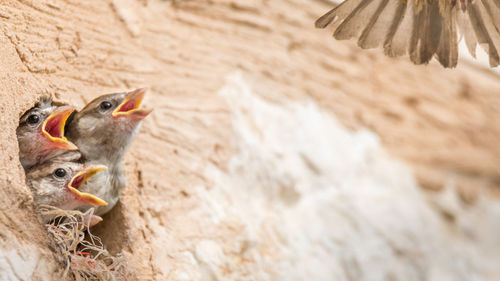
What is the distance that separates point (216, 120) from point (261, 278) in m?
0.82

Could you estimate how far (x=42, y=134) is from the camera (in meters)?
2.59

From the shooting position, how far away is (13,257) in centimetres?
227

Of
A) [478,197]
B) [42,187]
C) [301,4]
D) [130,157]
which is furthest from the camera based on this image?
[478,197]

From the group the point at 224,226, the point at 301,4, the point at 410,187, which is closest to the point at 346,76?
the point at 301,4

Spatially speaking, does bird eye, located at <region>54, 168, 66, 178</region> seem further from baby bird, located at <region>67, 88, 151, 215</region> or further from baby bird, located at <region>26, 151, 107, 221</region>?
baby bird, located at <region>67, 88, 151, 215</region>

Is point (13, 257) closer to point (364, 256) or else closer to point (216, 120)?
point (216, 120)

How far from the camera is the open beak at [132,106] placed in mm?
2760

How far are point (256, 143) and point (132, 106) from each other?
0.91m

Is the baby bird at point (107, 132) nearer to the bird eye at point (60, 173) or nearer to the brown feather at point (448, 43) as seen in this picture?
the bird eye at point (60, 173)

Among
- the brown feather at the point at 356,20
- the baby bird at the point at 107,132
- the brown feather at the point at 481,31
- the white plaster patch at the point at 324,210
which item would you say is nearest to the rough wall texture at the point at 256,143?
the white plaster patch at the point at 324,210

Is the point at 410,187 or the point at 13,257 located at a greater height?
the point at 13,257

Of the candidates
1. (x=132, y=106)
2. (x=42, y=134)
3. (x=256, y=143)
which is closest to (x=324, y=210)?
(x=256, y=143)

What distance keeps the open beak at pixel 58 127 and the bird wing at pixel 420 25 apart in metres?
1.05

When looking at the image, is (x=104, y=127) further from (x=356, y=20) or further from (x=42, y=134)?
(x=356, y=20)
